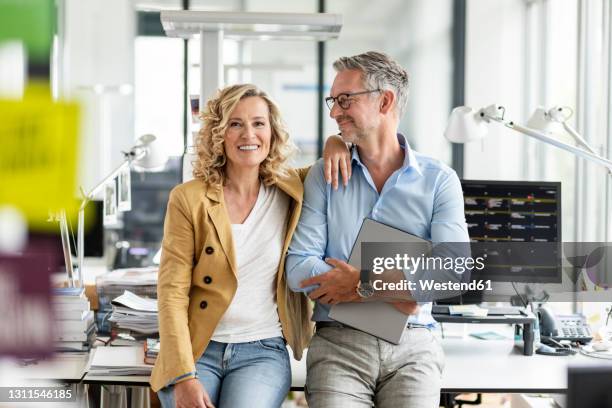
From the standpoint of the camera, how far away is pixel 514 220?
88.7 inches

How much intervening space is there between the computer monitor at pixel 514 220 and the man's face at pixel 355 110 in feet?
2.12

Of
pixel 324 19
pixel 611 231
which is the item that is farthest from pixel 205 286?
pixel 611 231

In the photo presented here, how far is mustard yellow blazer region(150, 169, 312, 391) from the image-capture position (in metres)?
1.61

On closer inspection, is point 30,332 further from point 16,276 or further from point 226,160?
point 226,160

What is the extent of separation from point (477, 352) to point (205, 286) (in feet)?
2.90

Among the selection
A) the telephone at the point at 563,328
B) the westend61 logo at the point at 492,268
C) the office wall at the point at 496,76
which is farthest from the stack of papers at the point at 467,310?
the office wall at the point at 496,76

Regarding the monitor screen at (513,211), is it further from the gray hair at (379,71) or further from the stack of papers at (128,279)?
the stack of papers at (128,279)

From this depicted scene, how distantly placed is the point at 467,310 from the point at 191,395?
96 centimetres

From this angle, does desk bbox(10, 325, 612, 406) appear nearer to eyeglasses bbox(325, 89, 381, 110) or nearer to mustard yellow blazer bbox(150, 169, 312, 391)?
mustard yellow blazer bbox(150, 169, 312, 391)

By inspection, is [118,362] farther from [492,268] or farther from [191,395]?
[492,268]

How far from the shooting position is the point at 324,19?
1.93 metres

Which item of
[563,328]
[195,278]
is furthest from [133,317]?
[563,328]

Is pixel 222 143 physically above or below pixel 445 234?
above

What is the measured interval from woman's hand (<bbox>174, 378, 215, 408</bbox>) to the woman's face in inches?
20.8
